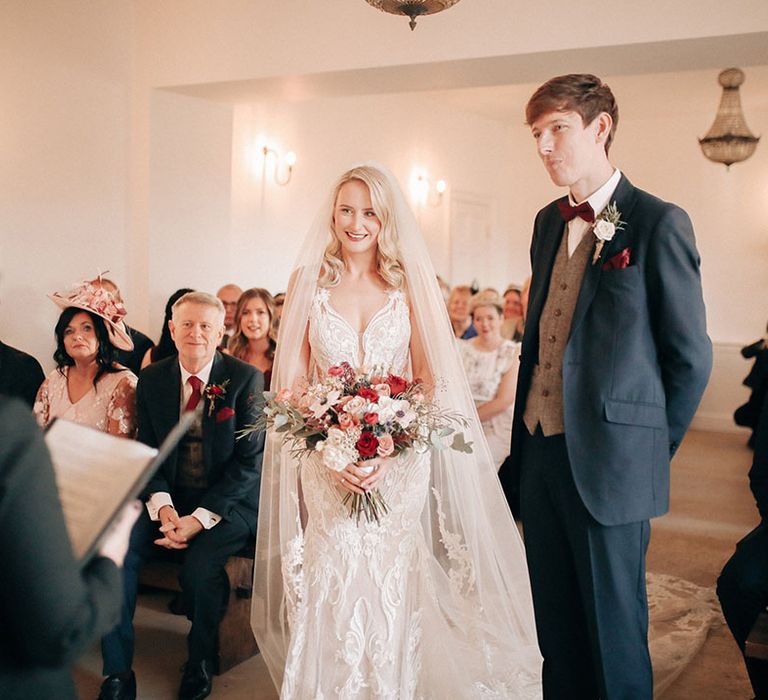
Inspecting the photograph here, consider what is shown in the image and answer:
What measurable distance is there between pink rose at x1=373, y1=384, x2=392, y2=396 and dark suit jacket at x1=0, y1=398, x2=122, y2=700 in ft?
5.17

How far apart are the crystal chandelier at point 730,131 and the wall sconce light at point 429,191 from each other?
3385mm

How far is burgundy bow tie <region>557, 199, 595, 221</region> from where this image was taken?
100 inches

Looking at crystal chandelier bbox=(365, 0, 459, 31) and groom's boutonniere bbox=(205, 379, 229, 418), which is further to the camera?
crystal chandelier bbox=(365, 0, 459, 31)

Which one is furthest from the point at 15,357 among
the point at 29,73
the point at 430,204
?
the point at 430,204

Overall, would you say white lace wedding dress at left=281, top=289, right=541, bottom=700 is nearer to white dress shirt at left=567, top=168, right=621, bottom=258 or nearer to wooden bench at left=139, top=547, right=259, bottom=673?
wooden bench at left=139, top=547, right=259, bottom=673

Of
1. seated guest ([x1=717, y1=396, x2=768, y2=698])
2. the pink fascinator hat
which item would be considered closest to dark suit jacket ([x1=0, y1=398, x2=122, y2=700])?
seated guest ([x1=717, y1=396, x2=768, y2=698])

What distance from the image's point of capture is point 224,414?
3840mm

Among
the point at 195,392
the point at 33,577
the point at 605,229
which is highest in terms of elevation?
the point at 605,229

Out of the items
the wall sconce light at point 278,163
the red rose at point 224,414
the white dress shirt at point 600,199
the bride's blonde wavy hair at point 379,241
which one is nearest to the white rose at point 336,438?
the bride's blonde wavy hair at point 379,241

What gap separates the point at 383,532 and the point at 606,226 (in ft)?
4.44

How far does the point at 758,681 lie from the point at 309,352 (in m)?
1.98

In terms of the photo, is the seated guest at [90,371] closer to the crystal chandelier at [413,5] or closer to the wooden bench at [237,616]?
the wooden bench at [237,616]

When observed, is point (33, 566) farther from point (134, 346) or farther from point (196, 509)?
point (134, 346)

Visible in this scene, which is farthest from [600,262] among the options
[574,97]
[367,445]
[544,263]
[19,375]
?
[19,375]
